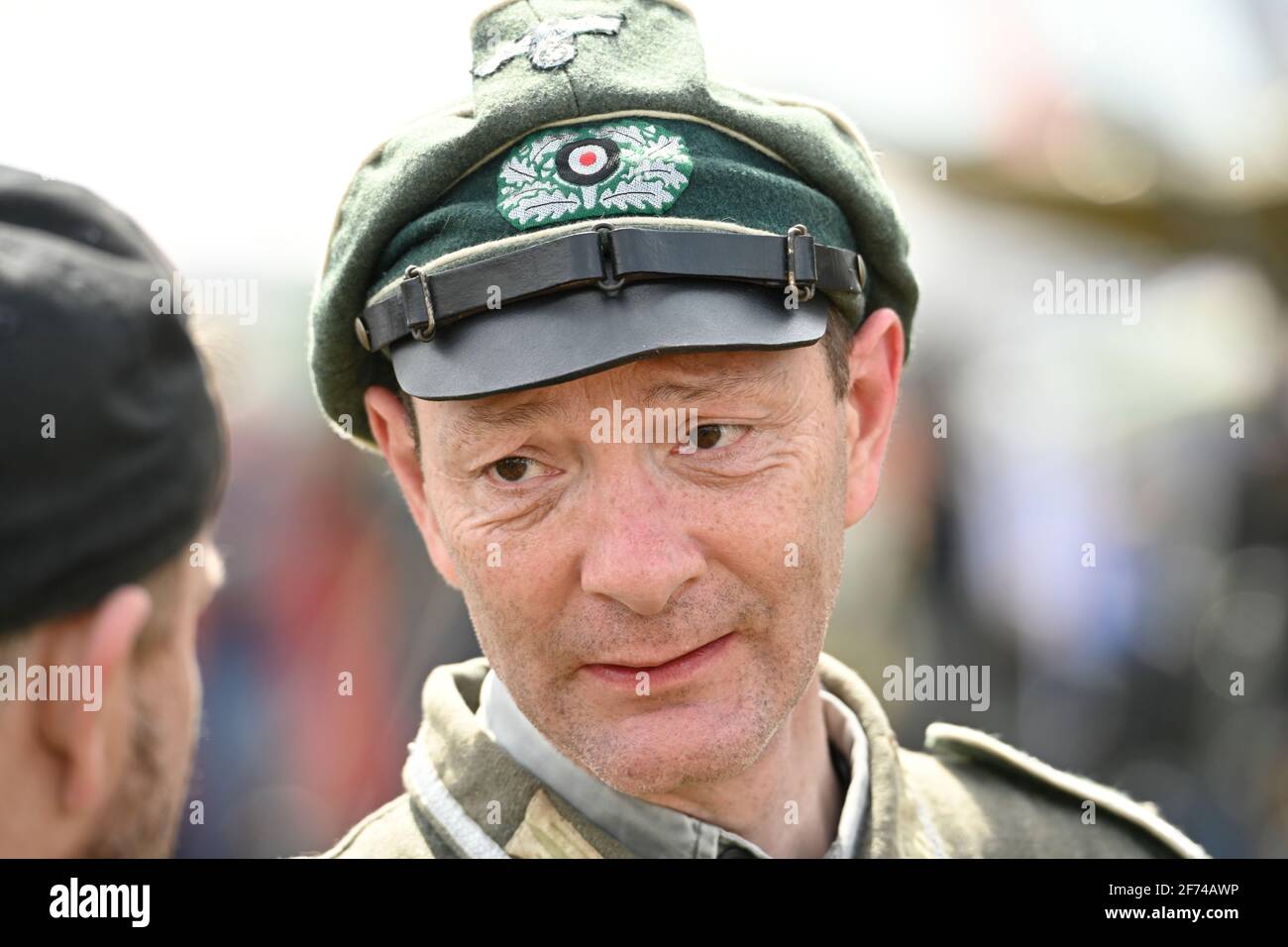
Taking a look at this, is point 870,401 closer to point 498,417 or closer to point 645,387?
point 645,387

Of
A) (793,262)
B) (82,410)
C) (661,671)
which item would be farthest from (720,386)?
(82,410)

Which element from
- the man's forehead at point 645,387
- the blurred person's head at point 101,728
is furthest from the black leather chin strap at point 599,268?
the blurred person's head at point 101,728

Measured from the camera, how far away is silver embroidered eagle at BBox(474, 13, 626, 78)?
2023 mm

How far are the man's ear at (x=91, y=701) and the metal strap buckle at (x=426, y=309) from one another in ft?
2.04

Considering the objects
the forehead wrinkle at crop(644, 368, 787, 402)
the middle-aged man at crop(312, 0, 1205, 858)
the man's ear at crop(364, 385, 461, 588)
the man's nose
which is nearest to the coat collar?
the middle-aged man at crop(312, 0, 1205, 858)

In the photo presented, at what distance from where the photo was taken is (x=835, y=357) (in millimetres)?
2148

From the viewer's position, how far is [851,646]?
5.39 meters

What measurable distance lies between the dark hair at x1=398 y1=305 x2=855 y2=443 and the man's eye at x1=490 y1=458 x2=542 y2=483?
0.20 meters

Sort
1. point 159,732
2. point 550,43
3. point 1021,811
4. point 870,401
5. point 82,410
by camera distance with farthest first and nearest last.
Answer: point 1021,811, point 870,401, point 550,43, point 159,732, point 82,410

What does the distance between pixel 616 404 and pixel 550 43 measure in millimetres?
622

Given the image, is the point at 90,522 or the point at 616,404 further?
the point at 616,404

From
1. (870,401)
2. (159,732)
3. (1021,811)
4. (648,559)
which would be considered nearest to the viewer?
(159,732)

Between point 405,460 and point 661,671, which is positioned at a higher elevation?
point 405,460

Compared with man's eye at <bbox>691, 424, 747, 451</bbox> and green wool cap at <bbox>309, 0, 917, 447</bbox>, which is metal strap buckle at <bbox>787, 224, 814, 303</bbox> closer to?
green wool cap at <bbox>309, 0, 917, 447</bbox>
